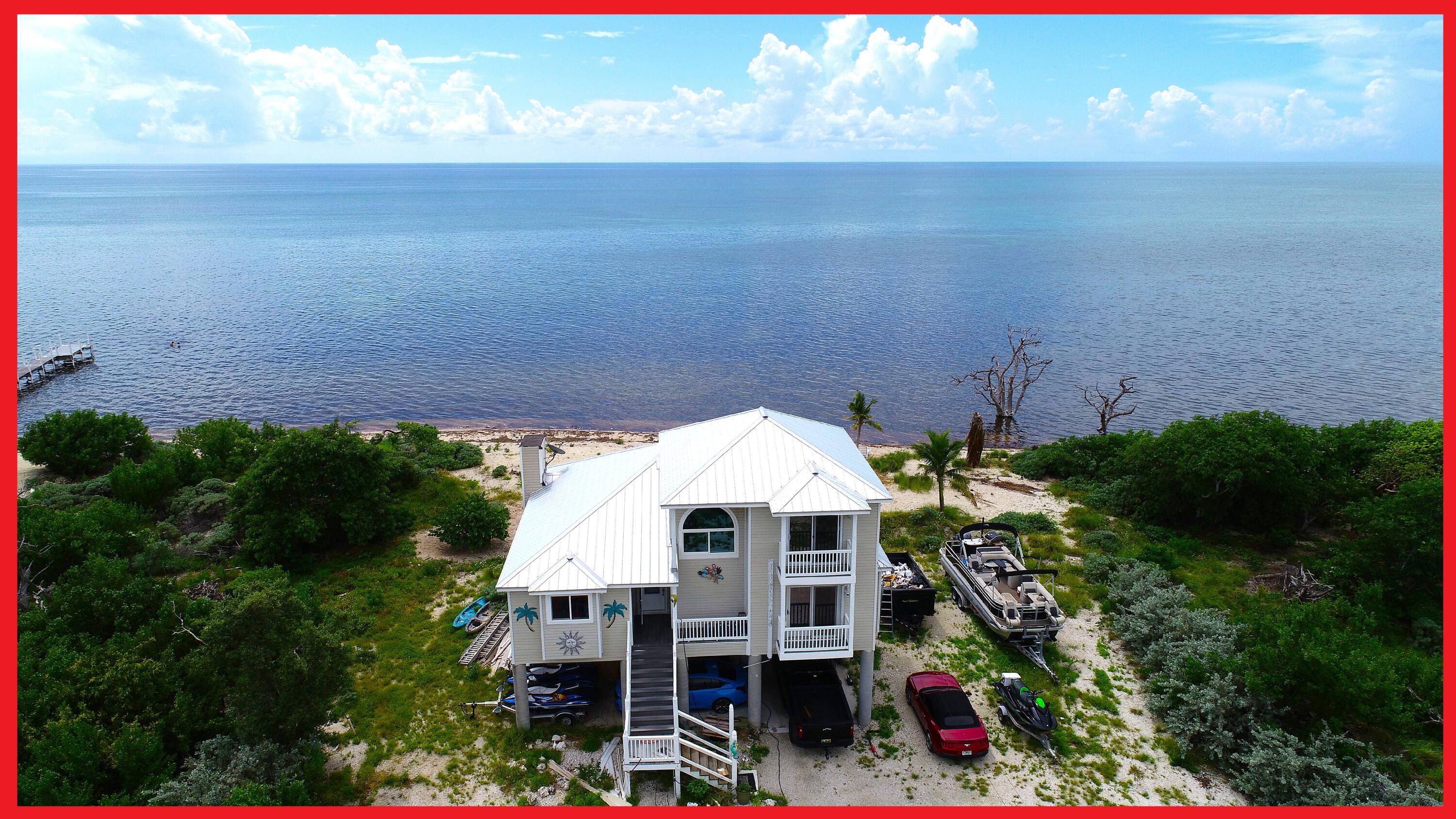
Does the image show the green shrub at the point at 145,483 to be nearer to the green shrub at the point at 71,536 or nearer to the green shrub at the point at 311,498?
the green shrub at the point at 71,536

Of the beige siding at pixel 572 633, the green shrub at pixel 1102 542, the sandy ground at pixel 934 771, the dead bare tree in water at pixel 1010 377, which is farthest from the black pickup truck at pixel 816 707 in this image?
the dead bare tree in water at pixel 1010 377

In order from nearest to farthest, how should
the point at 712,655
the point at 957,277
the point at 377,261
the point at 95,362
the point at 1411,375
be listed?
the point at 712,655 < the point at 1411,375 < the point at 95,362 < the point at 957,277 < the point at 377,261

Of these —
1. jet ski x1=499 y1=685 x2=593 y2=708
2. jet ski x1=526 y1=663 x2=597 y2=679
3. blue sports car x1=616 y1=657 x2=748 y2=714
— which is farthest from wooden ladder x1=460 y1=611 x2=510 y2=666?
blue sports car x1=616 y1=657 x2=748 y2=714

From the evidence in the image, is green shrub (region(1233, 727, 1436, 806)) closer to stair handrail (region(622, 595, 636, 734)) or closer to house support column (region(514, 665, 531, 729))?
stair handrail (region(622, 595, 636, 734))

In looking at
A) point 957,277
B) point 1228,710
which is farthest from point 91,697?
point 957,277

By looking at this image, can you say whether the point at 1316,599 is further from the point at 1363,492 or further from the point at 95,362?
the point at 95,362

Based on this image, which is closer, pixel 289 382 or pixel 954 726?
pixel 954 726

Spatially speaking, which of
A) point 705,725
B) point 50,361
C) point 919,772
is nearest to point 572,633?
point 705,725
